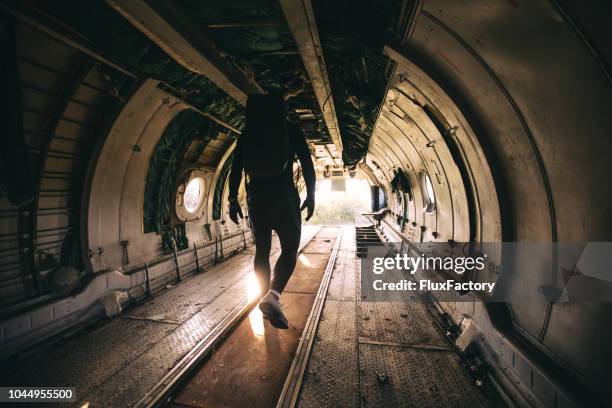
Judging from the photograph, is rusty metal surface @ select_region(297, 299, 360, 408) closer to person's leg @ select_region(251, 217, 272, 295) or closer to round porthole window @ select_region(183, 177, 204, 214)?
person's leg @ select_region(251, 217, 272, 295)

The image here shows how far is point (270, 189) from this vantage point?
3145mm

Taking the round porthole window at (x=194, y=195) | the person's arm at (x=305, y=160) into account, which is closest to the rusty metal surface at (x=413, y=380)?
the person's arm at (x=305, y=160)

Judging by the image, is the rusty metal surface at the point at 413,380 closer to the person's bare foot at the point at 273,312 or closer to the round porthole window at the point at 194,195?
the person's bare foot at the point at 273,312

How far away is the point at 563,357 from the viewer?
223 centimetres

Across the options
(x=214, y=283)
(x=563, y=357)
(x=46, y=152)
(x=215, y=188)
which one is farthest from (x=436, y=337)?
(x=215, y=188)

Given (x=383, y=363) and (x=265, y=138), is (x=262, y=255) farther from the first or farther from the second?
(x=383, y=363)

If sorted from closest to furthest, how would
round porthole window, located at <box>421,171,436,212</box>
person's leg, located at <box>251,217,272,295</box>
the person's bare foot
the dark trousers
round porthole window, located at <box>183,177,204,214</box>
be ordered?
the person's bare foot, the dark trousers, person's leg, located at <box>251,217,272,295</box>, round porthole window, located at <box>421,171,436,212</box>, round porthole window, located at <box>183,177,204,214</box>

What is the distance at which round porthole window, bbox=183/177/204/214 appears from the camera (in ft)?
24.4

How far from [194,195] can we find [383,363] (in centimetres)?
683

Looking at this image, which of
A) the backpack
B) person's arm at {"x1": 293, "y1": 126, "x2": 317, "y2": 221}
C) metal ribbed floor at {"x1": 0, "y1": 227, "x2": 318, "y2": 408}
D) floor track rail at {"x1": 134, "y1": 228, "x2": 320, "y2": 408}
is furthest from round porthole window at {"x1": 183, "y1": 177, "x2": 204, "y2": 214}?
the backpack

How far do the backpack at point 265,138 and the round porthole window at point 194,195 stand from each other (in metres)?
4.97

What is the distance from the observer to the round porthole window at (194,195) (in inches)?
293

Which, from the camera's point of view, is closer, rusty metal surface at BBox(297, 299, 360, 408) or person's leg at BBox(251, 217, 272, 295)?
rusty metal surface at BBox(297, 299, 360, 408)

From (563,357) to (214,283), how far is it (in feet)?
20.0
